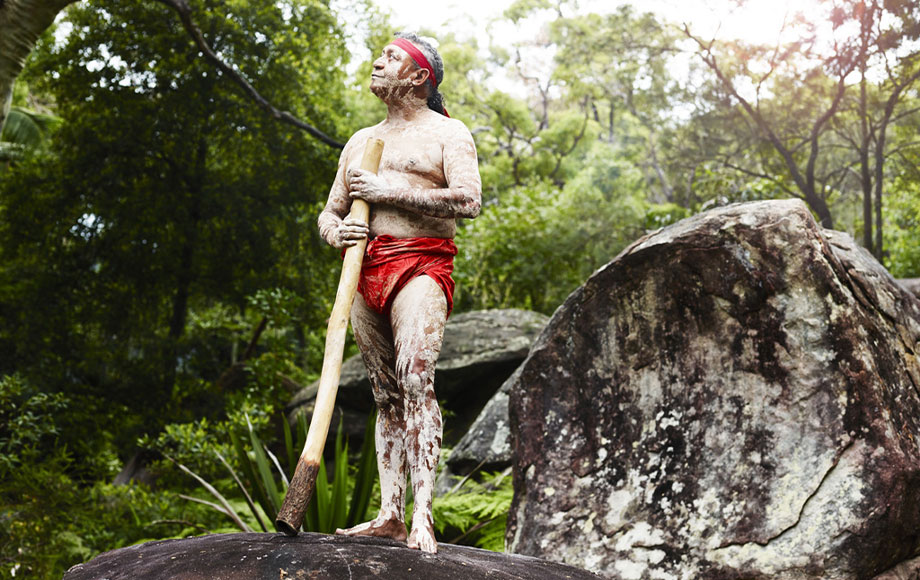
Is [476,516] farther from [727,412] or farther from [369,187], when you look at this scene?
[369,187]

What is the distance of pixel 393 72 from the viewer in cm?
312

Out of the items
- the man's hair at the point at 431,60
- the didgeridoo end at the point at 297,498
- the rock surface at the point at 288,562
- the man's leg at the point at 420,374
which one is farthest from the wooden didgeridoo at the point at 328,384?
the man's hair at the point at 431,60

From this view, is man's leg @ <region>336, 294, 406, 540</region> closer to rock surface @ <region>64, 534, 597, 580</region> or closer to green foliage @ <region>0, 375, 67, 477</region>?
rock surface @ <region>64, 534, 597, 580</region>

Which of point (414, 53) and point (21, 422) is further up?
point (414, 53)

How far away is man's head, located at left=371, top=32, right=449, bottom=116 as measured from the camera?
312 centimetres

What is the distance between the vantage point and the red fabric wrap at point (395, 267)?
296 cm

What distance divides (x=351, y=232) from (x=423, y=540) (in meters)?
1.09

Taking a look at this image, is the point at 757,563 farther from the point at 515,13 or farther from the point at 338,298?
the point at 515,13

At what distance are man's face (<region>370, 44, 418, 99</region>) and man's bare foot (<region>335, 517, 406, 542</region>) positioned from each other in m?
1.59

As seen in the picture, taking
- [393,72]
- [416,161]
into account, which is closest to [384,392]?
[416,161]

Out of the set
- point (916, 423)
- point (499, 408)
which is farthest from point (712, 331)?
point (499, 408)

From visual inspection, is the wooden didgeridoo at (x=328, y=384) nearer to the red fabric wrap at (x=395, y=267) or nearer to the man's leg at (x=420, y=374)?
the red fabric wrap at (x=395, y=267)

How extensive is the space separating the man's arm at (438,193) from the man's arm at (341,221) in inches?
4.7

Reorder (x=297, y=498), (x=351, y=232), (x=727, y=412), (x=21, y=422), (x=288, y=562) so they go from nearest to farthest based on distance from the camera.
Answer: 1. (x=288, y=562)
2. (x=297, y=498)
3. (x=351, y=232)
4. (x=727, y=412)
5. (x=21, y=422)
